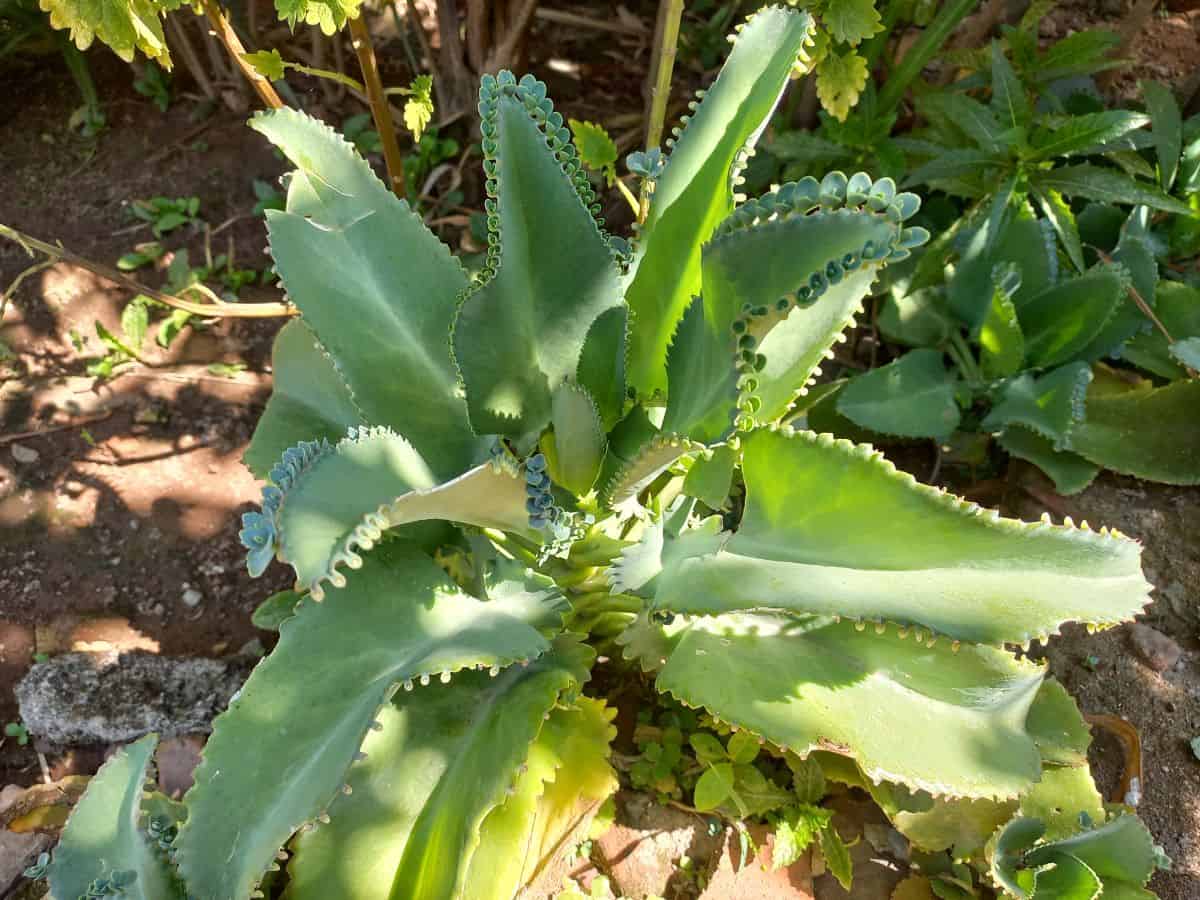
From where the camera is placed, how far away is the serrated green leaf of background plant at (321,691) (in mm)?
870

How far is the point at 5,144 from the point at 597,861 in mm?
2229

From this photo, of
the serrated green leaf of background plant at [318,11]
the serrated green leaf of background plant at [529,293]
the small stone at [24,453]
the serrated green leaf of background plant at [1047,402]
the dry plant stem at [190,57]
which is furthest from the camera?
the dry plant stem at [190,57]

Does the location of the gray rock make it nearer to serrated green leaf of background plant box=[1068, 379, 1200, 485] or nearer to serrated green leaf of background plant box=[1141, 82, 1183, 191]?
serrated green leaf of background plant box=[1068, 379, 1200, 485]

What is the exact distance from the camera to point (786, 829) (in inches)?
53.8

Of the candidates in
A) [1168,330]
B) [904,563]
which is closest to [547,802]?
[904,563]

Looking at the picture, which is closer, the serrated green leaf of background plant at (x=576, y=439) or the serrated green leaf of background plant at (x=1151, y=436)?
the serrated green leaf of background plant at (x=576, y=439)

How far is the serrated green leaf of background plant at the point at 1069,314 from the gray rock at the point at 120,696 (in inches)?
61.7

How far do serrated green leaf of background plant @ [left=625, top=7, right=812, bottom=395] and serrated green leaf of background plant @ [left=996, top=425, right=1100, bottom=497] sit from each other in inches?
33.7

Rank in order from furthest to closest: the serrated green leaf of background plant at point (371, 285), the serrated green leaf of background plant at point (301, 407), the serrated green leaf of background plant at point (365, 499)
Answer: the serrated green leaf of background plant at point (301, 407) < the serrated green leaf of background plant at point (371, 285) < the serrated green leaf of background plant at point (365, 499)

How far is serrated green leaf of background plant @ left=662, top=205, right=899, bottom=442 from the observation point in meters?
0.85

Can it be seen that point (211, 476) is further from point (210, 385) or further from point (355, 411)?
point (355, 411)

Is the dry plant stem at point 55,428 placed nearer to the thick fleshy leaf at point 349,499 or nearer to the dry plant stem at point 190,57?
the dry plant stem at point 190,57

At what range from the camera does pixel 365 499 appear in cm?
86

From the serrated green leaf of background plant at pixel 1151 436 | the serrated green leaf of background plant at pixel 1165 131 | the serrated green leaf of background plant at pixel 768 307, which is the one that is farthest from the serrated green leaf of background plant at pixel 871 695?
the serrated green leaf of background plant at pixel 1165 131
